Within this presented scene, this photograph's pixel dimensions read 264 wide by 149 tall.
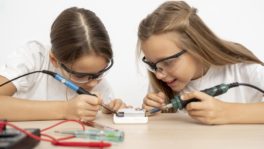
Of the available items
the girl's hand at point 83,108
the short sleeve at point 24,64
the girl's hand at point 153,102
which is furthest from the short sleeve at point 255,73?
the short sleeve at point 24,64

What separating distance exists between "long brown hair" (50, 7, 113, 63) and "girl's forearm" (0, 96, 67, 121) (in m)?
0.21

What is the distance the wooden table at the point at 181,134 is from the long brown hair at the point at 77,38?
0.26m

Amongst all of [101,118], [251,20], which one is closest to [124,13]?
[251,20]

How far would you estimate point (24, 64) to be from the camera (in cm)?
109

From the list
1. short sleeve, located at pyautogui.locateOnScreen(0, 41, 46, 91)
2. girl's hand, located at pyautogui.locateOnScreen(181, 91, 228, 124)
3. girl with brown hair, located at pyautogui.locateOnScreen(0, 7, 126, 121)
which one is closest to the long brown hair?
girl with brown hair, located at pyautogui.locateOnScreen(0, 7, 126, 121)

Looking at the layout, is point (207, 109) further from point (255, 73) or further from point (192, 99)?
point (255, 73)

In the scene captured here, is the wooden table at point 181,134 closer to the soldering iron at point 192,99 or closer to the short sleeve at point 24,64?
the soldering iron at point 192,99

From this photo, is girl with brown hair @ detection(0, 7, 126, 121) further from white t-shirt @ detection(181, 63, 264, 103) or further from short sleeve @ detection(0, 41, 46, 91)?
white t-shirt @ detection(181, 63, 264, 103)

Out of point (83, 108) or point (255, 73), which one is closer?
point (83, 108)

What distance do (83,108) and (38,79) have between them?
0.50 meters

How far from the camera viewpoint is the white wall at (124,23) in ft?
5.07

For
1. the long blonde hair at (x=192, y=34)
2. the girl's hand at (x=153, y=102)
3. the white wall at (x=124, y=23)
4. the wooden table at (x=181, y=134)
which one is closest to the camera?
the wooden table at (x=181, y=134)

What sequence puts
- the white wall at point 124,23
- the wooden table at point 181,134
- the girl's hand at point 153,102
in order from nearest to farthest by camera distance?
the wooden table at point 181,134, the girl's hand at point 153,102, the white wall at point 124,23

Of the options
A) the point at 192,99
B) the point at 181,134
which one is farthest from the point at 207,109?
the point at 181,134
